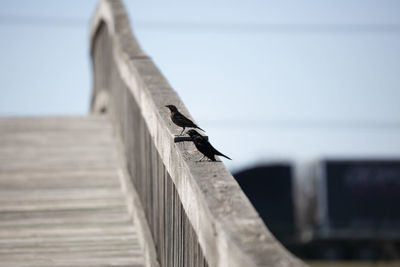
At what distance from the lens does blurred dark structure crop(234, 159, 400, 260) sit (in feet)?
160

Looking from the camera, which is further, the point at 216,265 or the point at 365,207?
the point at 365,207

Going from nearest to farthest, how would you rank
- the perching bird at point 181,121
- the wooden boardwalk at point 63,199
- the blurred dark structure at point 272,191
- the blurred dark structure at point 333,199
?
the perching bird at point 181,121 < the wooden boardwalk at point 63,199 < the blurred dark structure at point 333,199 < the blurred dark structure at point 272,191

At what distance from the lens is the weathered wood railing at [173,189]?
163 inches

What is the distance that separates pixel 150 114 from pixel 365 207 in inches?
1756

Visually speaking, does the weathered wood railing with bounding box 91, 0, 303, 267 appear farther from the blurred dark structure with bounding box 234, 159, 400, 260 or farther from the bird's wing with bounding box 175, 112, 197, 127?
the blurred dark structure with bounding box 234, 159, 400, 260

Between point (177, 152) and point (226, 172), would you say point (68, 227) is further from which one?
point (226, 172)

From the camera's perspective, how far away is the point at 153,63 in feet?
29.3

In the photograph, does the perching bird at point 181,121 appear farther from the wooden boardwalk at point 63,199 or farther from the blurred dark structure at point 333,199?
the blurred dark structure at point 333,199

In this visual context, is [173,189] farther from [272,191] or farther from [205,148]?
[272,191]

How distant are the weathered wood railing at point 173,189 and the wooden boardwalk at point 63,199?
13.5 inches

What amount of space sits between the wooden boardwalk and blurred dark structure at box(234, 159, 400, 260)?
35904mm

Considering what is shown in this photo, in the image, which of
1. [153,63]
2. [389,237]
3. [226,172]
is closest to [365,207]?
[389,237]

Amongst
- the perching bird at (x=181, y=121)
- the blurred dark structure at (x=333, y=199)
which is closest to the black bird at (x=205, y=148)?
the perching bird at (x=181, y=121)

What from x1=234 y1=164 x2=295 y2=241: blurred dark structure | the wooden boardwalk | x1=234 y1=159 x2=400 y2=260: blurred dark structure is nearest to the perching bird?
the wooden boardwalk
